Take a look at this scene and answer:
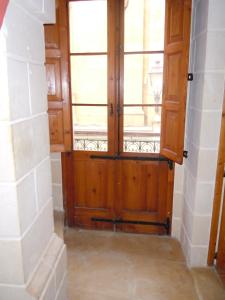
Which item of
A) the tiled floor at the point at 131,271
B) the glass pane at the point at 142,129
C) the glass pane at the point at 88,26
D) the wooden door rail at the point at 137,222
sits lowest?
the tiled floor at the point at 131,271

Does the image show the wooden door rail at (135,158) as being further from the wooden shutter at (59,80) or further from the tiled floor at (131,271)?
the tiled floor at (131,271)

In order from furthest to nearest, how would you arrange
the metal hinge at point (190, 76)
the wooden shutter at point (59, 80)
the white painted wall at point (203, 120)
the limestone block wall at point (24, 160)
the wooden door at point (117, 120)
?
1. the wooden door at point (117, 120)
2. the wooden shutter at point (59, 80)
3. the metal hinge at point (190, 76)
4. the white painted wall at point (203, 120)
5. the limestone block wall at point (24, 160)

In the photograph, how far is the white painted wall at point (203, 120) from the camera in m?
1.76

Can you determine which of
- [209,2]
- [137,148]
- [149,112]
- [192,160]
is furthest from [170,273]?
[209,2]

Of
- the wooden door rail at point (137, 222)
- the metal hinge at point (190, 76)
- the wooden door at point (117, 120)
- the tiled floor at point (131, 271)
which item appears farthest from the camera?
the wooden door rail at point (137, 222)

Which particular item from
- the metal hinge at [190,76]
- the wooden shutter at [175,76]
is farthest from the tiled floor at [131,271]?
the metal hinge at [190,76]

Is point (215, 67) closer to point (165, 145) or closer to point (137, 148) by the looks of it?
point (165, 145)

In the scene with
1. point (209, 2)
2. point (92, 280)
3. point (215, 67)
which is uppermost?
point (209, 2)

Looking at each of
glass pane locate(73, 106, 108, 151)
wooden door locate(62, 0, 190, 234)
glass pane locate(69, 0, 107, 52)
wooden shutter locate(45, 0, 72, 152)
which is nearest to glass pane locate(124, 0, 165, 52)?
wooden door locate(62, 0, 190, 234)

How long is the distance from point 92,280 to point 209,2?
2.21 m

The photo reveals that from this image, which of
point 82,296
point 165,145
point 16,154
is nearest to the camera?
point 16,154

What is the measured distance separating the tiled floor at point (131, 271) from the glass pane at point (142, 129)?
3.06ft

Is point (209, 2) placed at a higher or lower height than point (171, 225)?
higher

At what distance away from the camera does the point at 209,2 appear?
1.71 meters
